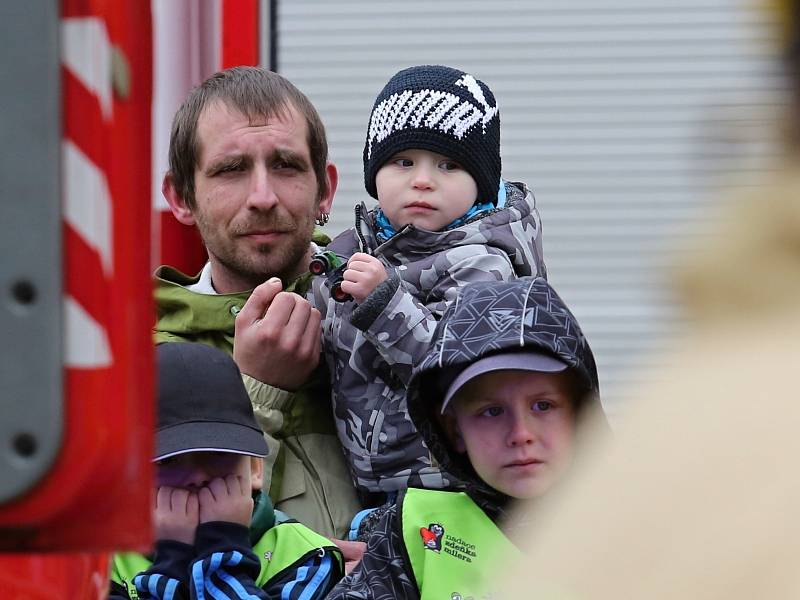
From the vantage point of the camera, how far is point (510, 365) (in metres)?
2.61

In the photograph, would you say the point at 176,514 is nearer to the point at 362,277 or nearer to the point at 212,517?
the point at 212,517

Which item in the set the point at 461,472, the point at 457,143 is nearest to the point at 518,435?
the point at 461,472

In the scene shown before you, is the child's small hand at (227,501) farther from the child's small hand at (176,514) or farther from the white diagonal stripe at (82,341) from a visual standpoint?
the white diagonal stripe at (82,341)

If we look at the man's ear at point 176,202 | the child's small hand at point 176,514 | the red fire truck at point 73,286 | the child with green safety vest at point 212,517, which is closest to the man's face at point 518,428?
the child with green safety vest at point 212,517

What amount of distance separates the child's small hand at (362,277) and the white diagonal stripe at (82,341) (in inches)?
63.6

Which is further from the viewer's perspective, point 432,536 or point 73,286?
point 432,536

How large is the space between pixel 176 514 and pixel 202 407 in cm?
20

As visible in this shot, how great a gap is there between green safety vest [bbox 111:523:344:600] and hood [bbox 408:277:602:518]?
27cm

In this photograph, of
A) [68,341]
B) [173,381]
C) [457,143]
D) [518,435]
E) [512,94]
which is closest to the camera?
[68,341]

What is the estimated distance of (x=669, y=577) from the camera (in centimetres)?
88

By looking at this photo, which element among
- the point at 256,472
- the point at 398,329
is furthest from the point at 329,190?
the point at 256,472

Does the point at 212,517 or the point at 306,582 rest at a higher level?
the point at 212,517

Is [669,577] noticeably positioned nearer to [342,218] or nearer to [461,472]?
[461,472]

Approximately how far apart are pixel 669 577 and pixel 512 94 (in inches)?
128
